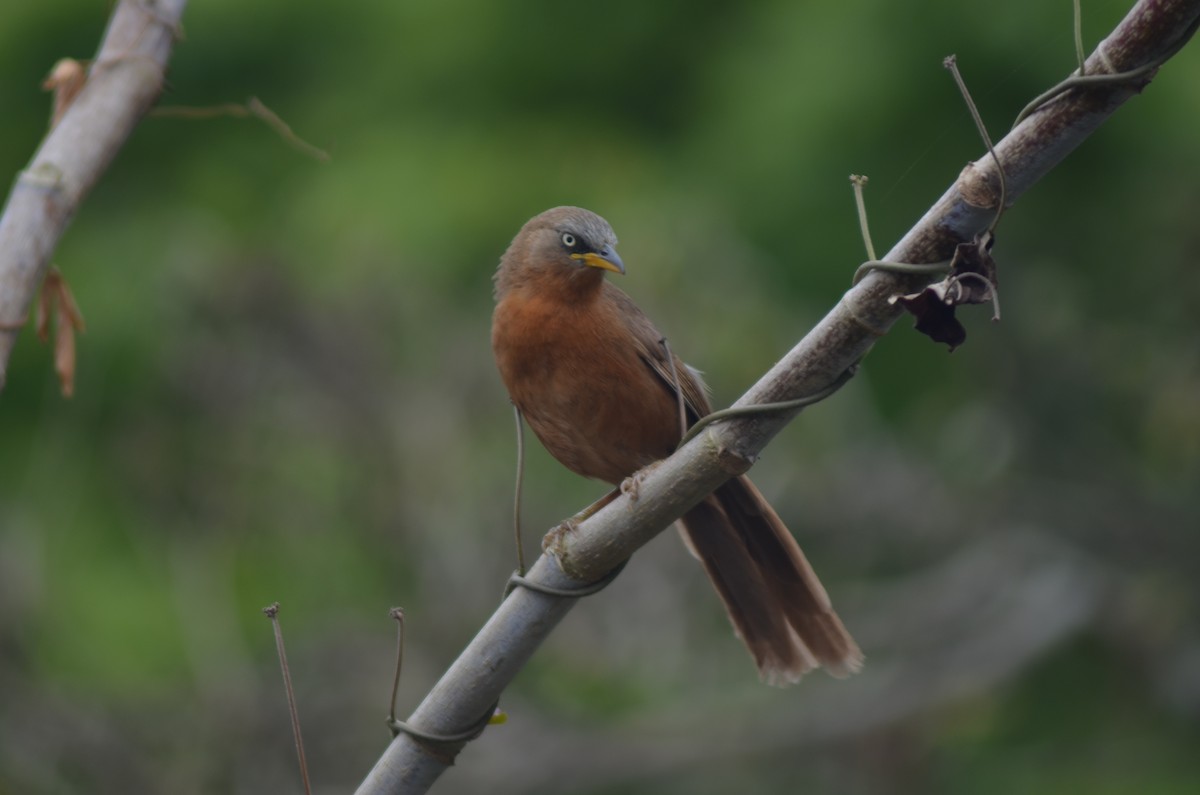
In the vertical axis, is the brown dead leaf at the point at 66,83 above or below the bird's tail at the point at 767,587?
above

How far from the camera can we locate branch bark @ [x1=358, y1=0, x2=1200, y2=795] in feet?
7.52

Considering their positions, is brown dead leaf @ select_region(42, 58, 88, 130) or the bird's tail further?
the bird's tail

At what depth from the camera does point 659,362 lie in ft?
13.6

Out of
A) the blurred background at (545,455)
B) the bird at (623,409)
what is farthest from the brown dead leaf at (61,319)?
the blurred background at (545,455)

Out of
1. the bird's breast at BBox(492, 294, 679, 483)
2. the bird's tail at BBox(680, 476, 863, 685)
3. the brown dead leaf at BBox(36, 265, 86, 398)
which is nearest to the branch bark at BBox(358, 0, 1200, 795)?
the bird's tail at BBox(680, 476, 863, 685)

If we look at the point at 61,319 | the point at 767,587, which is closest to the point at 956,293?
the point at 767,587

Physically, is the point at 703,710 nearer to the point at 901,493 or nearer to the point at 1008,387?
the point at 901,493

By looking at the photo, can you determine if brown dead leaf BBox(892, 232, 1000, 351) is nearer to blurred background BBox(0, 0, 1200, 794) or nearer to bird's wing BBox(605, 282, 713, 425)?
bird's wing BBox(605, 282, 713, 425)

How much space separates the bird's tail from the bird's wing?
1.03ft

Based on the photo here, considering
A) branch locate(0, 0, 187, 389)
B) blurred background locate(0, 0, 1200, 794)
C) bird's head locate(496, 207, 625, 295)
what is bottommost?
blurred background locate(0, 0, 1200, 794)

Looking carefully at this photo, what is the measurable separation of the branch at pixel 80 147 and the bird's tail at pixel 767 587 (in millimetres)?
1758

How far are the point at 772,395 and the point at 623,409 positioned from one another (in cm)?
151

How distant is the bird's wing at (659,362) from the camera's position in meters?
4.14

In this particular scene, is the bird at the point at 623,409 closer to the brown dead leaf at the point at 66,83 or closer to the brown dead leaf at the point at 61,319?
the brown dead leaf at the point at 61,319
